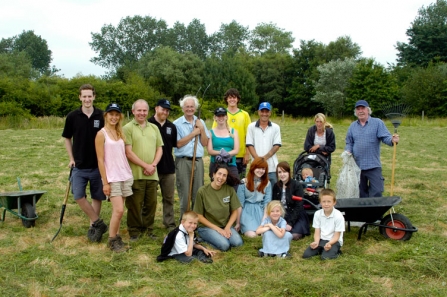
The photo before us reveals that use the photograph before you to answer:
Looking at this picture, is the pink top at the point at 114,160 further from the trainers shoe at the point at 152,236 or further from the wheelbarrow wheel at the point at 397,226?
the wheelbarrow wheel at the point at 397,226

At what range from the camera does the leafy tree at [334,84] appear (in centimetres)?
3447

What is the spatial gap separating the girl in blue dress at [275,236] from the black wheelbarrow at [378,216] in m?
0.39

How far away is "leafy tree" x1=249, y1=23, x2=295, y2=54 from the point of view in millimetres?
58959

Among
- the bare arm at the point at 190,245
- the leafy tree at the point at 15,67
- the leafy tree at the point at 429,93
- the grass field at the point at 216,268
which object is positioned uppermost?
the leafy tree at the point at 15,67

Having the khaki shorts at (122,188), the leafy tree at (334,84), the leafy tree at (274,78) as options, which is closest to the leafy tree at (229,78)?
the leafy tree at (274,78)

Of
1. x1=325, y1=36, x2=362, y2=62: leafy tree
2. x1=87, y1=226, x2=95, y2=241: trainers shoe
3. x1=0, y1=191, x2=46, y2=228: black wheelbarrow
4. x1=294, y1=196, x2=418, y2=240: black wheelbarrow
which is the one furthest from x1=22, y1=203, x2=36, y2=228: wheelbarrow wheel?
x1=325, y1=36, x2=362, y2=62: leafy tree

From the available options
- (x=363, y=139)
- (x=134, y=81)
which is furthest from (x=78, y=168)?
(x=134, y=81)

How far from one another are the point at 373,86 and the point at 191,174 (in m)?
29.0

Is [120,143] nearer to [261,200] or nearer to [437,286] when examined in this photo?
[261,200]

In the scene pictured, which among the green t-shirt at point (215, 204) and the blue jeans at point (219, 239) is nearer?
the blue jeans at point (219, 239)

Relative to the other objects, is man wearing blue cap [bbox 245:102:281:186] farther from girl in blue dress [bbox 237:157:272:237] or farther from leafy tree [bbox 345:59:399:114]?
leafy tree [bbox 345:59:399:114]

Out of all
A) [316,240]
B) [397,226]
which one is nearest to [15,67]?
[316,240]

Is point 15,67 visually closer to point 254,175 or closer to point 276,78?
point 276,78

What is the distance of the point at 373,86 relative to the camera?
31922 mm
